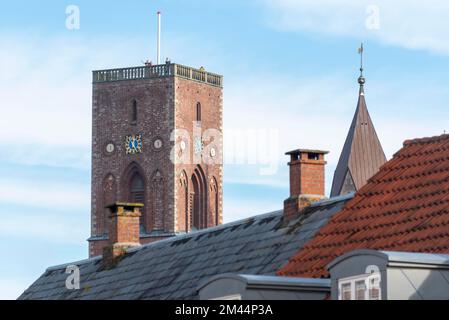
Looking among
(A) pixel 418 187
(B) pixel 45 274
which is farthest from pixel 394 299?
(B) pixel 45 274

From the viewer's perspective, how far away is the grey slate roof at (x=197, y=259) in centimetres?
3953

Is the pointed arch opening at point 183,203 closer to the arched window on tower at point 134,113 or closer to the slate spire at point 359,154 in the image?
the arched window on tower at point 134,113

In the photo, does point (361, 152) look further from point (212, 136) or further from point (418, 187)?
point (418, 187)

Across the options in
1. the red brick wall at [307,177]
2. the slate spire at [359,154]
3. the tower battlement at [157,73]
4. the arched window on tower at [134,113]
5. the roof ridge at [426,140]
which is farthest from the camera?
the arched window on tower at [134,113]

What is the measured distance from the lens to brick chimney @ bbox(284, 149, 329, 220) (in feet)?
135

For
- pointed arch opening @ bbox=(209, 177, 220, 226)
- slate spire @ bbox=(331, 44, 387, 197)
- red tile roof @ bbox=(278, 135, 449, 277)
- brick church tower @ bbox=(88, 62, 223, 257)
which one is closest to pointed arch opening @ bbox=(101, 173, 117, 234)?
brick church tower @ bbox=(88, 62, 223, 257)

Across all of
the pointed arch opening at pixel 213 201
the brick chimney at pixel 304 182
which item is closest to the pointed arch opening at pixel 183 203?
the pointed arch opening at pixel 213 201

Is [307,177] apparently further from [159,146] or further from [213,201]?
[213,201]

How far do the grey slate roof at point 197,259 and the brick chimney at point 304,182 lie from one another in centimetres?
42

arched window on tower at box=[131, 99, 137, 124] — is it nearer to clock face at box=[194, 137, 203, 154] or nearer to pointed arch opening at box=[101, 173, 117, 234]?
pointed arch opening at box=[101, 173, 117, 234]

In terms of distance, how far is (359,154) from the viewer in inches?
4670

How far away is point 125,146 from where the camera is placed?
400 ft
